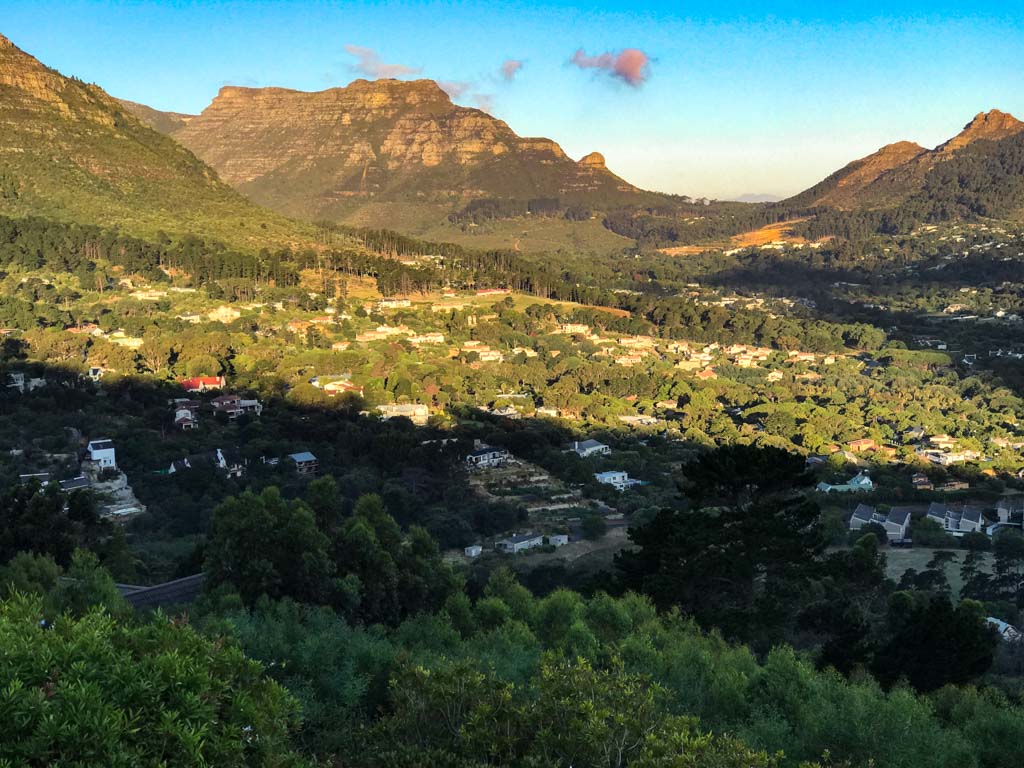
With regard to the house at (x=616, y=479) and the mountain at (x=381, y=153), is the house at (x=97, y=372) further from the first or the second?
the mountain at (x=381, y=153)

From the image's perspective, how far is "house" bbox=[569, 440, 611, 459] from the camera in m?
28.8

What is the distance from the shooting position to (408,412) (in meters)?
30.7

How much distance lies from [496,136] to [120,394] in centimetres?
13845

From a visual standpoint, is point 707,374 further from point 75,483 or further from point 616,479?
point 75,483

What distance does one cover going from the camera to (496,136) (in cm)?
15875

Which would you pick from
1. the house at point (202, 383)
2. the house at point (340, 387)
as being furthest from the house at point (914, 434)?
the house at point (202, 383)

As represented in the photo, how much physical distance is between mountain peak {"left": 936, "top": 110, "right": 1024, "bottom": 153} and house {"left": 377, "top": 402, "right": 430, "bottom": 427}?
139977 millimetres

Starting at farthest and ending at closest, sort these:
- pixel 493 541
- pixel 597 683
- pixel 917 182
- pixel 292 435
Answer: pixel 917 182 → pixel 292 435 → pixel 493 541 → pixel 597 683

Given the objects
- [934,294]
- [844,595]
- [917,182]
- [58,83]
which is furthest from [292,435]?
[917,182]

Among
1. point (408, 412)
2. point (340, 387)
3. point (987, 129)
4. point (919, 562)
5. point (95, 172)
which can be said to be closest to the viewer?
point (919, 562)

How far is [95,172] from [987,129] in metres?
144

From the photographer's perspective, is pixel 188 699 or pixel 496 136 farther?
pixel 496 136

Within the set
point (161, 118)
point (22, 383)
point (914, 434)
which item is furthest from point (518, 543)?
point (161, 118)

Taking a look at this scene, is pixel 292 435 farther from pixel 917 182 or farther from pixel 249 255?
pixel 917 182
